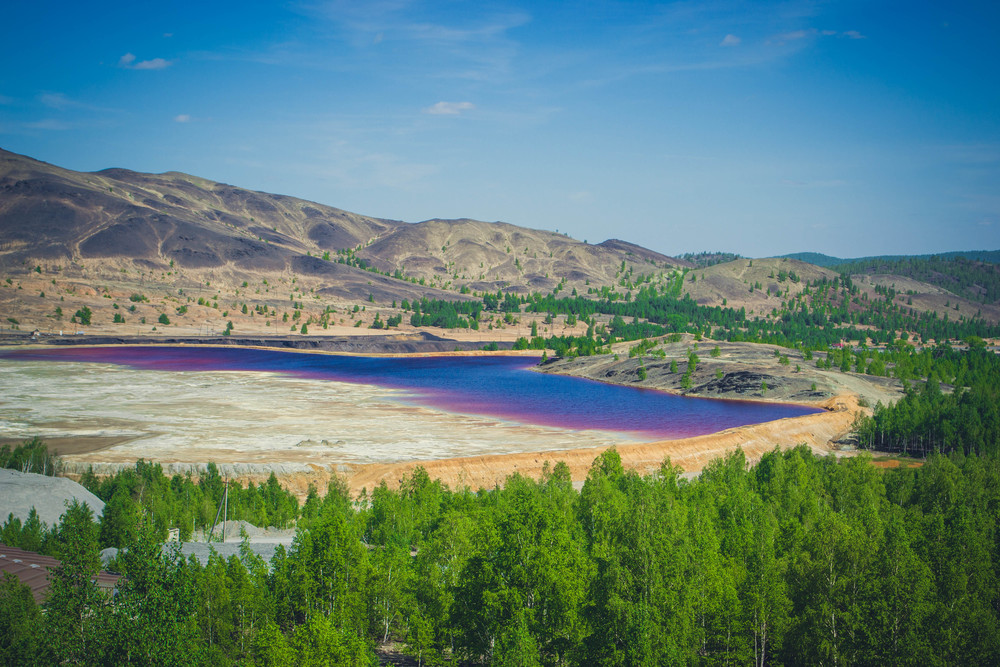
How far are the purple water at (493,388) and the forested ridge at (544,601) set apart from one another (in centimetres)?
6082

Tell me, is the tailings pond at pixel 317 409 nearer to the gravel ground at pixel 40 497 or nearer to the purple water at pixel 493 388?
the purple water at pixel 493 388

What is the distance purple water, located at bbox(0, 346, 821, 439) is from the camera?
354 feet

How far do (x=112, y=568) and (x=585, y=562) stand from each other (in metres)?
22.2

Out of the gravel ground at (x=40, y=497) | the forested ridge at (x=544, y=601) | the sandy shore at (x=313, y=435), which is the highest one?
the forested ridge at (x=544, y=601)

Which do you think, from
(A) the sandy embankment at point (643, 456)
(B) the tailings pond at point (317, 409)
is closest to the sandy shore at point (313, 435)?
(A) the sandy embankment at point (643, 456)

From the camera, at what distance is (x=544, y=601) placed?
2981 centimetres

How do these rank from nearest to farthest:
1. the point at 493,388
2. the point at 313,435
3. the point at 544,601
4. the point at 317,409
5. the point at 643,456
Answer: the point at 544,601, the point at 643,456, the point at 313,435, the point at 317,409, the point at 493,388

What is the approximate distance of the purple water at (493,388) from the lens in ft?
354

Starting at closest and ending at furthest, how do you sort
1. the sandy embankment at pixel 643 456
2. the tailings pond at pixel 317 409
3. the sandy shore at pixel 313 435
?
the sandy embankment at pixel 643 456, the sandy shore at pixel 313 435, the tailings pond at pixel 317 409

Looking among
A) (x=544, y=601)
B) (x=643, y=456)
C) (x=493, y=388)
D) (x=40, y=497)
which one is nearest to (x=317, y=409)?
(x=493, y=388)

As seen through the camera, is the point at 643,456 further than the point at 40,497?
Yes

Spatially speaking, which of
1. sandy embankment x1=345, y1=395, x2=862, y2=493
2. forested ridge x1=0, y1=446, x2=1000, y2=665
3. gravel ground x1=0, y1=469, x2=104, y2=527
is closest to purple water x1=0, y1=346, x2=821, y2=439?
sandy embankment x1=345, y1=395, x2=862, y2=493

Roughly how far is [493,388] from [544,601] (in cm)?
11123

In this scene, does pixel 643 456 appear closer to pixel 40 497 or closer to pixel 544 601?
pixel 544 601
